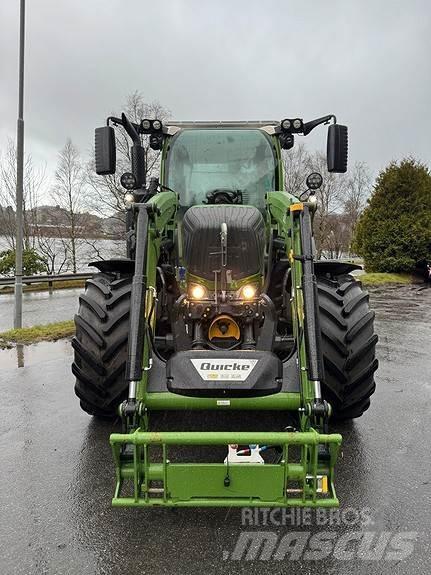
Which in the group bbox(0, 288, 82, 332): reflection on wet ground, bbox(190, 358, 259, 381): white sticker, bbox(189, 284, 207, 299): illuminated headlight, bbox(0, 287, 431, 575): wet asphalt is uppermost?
bbox(189, 284, 207, 299): illuminated headlight

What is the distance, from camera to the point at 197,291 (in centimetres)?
384

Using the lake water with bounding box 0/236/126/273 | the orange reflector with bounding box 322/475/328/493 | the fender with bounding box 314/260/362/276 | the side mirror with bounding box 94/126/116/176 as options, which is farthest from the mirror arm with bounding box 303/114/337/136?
the lake water with bounding box 0/236/126/273

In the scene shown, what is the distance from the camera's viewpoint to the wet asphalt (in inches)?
100

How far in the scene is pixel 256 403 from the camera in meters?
3.07

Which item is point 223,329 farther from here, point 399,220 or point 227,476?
point 399,220

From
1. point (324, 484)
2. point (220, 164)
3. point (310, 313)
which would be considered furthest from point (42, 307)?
point (324, 484)

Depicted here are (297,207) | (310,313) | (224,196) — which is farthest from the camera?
(224,196)

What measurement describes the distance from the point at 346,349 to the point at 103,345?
1888 mm

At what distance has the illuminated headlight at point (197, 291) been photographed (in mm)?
3802

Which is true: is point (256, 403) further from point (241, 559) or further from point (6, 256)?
point (6, 256)

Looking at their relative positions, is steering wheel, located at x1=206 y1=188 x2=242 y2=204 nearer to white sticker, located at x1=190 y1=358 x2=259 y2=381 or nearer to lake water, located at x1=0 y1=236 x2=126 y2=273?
white sticker, located at x1=190 y1=358 x2=259 y2=381

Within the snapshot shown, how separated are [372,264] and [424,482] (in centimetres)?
1809

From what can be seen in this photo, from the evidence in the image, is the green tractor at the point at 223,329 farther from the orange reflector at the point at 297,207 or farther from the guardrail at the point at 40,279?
the guardrail at the point at 40,279

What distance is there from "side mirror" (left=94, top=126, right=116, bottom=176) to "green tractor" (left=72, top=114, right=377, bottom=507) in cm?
1
